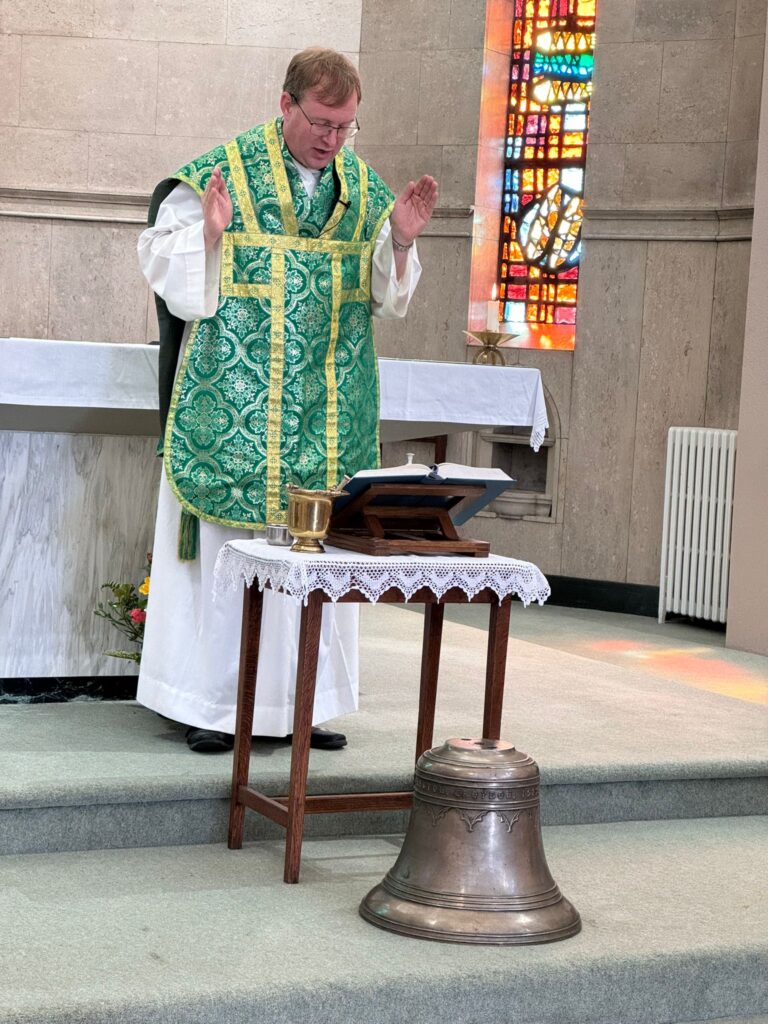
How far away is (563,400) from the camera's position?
952 centimetres

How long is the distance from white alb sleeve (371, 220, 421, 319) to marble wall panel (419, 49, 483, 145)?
5.39 metres

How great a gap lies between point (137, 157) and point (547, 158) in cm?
330

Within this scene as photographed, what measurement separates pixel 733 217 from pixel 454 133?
6.08 feet

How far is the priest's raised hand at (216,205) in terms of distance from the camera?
154 inches

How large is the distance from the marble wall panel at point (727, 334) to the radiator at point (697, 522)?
0.22 m

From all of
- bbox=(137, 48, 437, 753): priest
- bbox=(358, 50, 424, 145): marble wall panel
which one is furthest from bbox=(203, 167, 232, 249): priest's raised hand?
bbox=(358, 50, 424, 145): marble wall panel

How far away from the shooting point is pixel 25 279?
759 cm

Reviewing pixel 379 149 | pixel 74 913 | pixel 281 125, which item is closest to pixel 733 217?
pixel 379 149

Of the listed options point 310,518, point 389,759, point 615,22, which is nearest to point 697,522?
point 615,22

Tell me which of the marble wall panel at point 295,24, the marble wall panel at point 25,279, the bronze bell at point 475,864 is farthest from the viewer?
the marble wall panel at point 25,279

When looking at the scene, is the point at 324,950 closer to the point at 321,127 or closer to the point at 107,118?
the point at 321,127

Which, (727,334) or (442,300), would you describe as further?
(442,300)

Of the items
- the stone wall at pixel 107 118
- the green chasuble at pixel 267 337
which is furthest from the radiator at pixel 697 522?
the green chasuble at pixel 267 337

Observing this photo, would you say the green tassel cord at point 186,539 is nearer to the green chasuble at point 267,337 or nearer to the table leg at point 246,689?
the green chasuble at point 267,337
